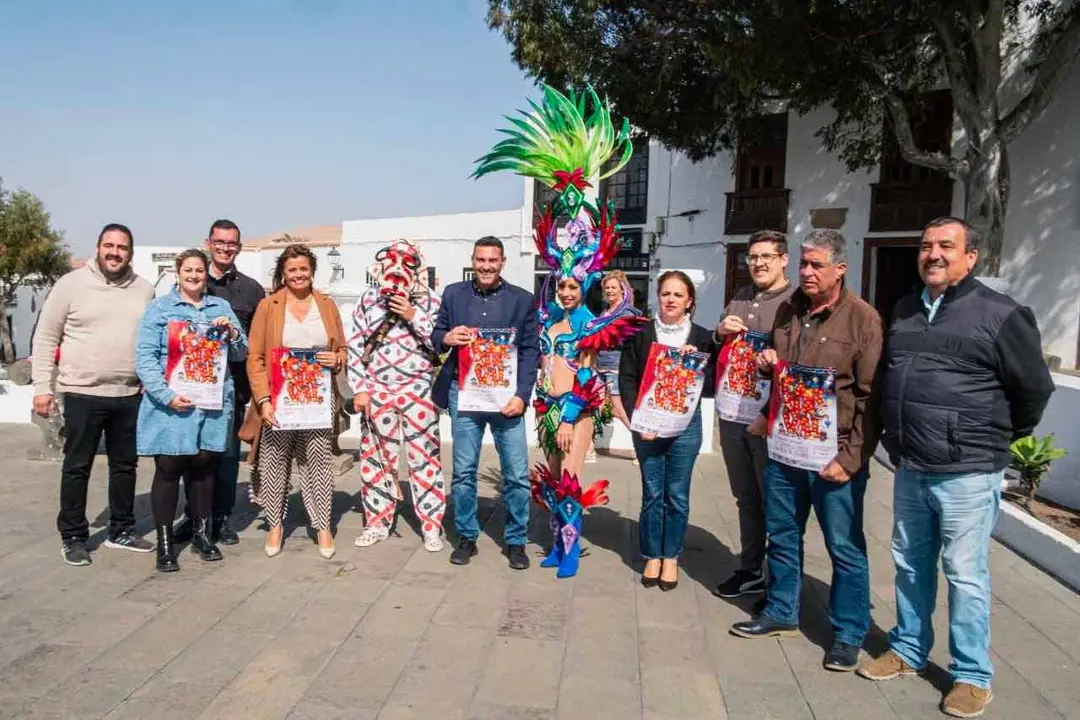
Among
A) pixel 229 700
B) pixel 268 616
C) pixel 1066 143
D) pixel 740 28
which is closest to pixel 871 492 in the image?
pixel 268 616

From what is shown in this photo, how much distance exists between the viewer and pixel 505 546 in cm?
463

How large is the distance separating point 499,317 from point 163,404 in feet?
6.04

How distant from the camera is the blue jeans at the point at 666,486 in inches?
160

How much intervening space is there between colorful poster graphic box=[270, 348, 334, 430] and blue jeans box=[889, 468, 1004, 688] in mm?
2951

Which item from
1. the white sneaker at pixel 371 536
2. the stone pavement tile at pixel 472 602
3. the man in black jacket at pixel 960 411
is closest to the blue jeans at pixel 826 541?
the man in black jacket at pixel 960 411

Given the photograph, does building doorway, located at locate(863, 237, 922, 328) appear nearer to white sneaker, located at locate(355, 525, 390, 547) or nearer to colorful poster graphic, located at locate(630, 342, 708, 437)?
colorful poster graphic, located at locate(630, 342, 708, 437)

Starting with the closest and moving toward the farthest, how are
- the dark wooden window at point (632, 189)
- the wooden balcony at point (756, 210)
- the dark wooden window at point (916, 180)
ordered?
the dark wooden window at point (916, 180) < the wooden balcony at point (756, 210) < the dark wooden window at point (632, 189)

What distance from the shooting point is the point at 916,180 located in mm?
13922

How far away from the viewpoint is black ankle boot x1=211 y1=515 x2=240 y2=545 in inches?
188

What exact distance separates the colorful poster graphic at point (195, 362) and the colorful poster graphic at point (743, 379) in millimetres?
2678

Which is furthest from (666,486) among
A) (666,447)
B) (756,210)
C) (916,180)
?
(756,210)

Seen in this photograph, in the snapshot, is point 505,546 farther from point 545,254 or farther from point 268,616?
point 545,254

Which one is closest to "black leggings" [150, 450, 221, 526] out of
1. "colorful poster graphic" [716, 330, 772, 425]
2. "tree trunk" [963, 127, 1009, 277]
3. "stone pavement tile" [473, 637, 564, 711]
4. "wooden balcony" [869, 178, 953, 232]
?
"stone pavement tile" [473, 637, 564, 711]

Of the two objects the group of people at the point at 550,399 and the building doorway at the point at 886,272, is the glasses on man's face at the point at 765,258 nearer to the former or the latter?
the group of people at the point at 550,399
